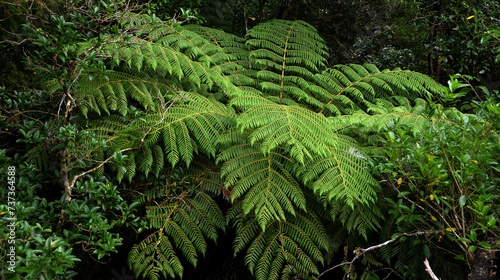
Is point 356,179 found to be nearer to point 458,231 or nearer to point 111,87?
point 458,231

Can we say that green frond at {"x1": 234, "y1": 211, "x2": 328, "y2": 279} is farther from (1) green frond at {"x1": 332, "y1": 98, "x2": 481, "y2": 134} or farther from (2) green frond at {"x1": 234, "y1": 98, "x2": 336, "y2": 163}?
(1) green frond at {"x1": 332, "y1": 98, "x2": 481, "y2": 134}

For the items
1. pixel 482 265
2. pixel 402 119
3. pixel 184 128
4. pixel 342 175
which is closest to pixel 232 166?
pixel 184 128

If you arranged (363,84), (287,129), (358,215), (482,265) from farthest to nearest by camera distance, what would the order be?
1. (363,84)
2. (358,215)
3. (287,129)
4. (482,265)

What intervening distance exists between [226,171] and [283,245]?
1.85ft

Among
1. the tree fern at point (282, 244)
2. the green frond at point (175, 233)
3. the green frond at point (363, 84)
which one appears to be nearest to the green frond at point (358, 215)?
the tree fern at point (282, 244)

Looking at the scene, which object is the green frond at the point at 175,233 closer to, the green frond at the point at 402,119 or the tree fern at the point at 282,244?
the tree fern at the point at 282,244

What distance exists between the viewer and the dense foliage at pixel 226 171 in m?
1.84

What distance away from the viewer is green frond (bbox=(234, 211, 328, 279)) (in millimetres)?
2102

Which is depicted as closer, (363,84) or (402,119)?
(402,119)

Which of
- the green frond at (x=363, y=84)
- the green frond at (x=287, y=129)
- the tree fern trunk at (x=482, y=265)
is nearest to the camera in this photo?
the tree fern trunk at (x=482, y=265)

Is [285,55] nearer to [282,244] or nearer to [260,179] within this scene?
[260,179]

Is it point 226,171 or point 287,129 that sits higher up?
point 287,129

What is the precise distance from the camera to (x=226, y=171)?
86.7 inches

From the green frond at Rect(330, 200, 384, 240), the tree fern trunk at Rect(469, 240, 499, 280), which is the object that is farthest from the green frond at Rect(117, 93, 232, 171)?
the tree fern trunk at Rect(469, 240, 499, 280)
